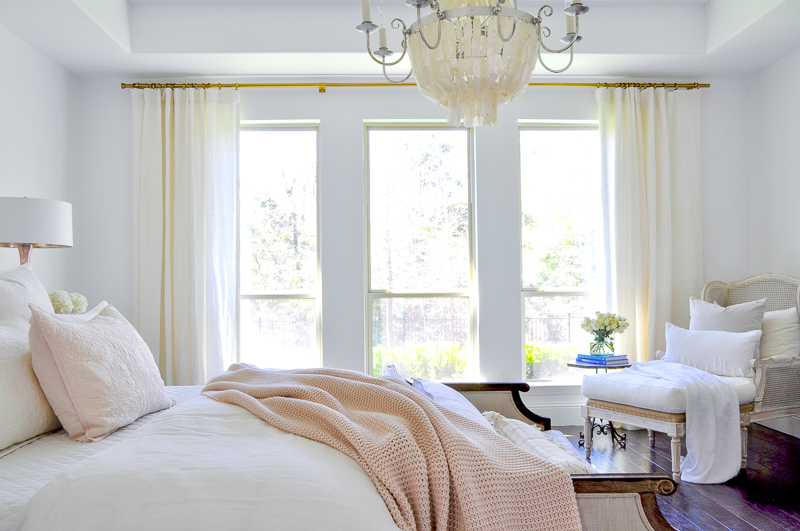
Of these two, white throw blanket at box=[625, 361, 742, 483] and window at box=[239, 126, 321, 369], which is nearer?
white throw blanket at box=[625, 361, 742, 483]

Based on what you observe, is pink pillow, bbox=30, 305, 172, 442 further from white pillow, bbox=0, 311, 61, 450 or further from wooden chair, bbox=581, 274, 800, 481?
wooden chair, bbox=581, 274, 800, 481

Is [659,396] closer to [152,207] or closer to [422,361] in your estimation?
[422,361]

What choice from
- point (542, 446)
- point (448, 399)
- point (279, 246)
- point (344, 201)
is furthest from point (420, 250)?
point (542, 446)

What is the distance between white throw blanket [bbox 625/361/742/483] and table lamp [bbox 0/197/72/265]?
3.57 metres

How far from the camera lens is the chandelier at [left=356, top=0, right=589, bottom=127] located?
1.75 metres

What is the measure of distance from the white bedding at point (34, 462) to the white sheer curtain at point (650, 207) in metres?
3.62

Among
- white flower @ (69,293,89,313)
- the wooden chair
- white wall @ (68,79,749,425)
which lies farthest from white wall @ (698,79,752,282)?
white flower @ (69,293,89,313)

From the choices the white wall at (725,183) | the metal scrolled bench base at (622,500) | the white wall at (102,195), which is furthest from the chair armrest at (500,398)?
the white wall at (102,195)

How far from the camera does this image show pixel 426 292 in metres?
4.44

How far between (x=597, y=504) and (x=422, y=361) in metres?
2.86

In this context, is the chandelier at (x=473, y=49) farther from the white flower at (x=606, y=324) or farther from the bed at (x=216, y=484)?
the white flower at (x=606, y=324)

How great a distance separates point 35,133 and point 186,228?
3.79ft

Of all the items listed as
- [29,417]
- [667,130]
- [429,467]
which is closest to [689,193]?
[667,130]

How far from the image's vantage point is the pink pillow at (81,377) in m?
1.72
